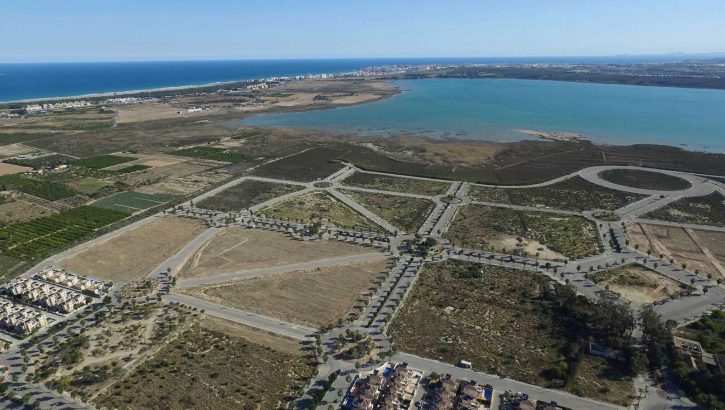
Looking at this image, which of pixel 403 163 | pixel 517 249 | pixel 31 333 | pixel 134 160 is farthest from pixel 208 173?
pixel 517 249

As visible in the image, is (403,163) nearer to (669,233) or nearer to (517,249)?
(517,249)

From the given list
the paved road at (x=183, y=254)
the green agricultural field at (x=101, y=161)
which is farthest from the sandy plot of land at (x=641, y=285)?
the green agricultural field at (x=101, y=161)

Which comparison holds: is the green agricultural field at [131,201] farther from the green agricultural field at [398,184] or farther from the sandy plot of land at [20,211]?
the green agricultural field at [398,184]

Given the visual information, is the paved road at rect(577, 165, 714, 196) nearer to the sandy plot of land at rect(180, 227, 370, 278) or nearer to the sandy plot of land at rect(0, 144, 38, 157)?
the sandy plot of land at rect(180, 227, 370, 278)

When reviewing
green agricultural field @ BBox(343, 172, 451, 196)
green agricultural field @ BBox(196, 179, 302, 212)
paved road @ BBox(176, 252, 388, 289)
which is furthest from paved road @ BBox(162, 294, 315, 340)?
green agricultural field @ BBox(343, 172, 451, 196)

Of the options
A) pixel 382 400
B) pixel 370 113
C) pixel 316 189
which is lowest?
pixel 382 400

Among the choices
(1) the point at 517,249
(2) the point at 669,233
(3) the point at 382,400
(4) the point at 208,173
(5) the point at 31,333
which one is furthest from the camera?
(4) the point at 208,173

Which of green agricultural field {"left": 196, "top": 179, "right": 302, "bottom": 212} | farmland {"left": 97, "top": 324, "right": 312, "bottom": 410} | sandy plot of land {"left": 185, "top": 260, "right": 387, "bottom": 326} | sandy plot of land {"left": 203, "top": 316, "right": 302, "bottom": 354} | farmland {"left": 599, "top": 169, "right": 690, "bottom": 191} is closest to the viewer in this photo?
farmland {"left": 97, "top": 324, "right": 312, "bottom": 410}
